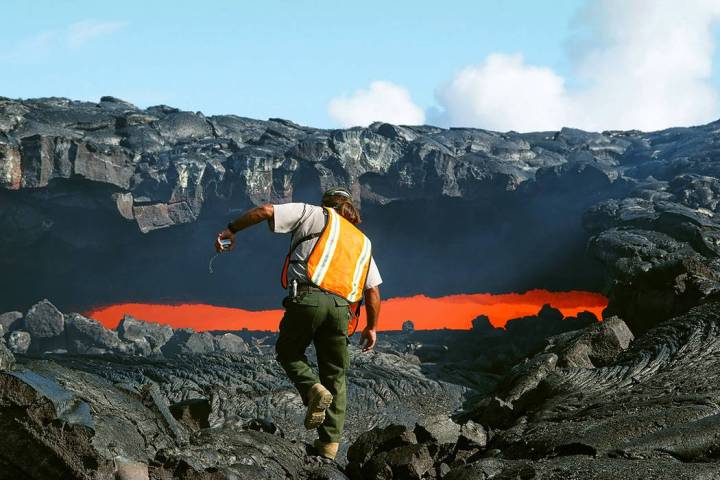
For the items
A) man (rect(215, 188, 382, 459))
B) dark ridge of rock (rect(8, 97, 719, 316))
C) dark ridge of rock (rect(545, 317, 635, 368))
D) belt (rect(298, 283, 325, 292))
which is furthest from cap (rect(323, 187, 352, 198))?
dark ridge of rock (rect(8, 97, 719, 316))

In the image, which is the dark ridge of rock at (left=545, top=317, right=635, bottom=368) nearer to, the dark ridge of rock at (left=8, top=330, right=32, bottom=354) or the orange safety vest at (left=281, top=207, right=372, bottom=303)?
the orange safety vest at (left=281, top=207, right=372, bottom=303)

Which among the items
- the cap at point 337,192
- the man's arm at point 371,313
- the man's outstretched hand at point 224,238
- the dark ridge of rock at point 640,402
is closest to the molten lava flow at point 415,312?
the dark ridge of rock at point 640,402

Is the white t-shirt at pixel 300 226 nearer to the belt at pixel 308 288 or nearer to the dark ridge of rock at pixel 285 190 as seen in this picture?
the belt at pixel 308 288

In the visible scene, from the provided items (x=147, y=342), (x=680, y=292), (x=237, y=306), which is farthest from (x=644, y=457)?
(x=237, y=306)

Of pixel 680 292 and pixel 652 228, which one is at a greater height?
pixel 652 228

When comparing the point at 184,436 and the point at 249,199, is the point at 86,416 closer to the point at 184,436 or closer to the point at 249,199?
the point at 184,436

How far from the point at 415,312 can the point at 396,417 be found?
1838 centimetres

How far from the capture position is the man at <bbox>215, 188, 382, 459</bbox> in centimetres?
476

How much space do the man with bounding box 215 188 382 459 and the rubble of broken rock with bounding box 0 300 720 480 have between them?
400 mm

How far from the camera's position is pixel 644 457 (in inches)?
163

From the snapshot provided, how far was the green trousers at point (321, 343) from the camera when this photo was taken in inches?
189

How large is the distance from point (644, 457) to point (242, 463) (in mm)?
2317

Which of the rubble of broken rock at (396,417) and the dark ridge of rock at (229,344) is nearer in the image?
the rubble of broken rock at (396,417)

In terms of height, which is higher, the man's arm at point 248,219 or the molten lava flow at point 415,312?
the man's arm at point 248,219
